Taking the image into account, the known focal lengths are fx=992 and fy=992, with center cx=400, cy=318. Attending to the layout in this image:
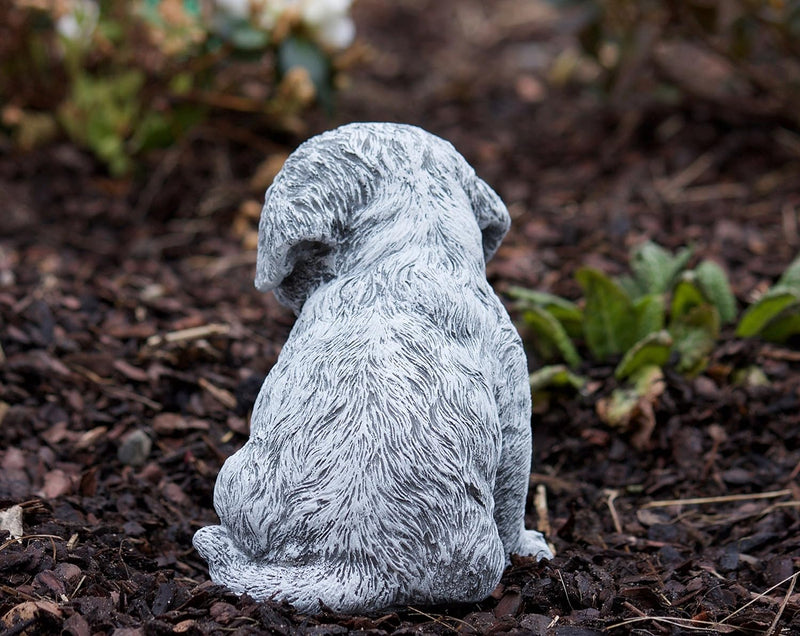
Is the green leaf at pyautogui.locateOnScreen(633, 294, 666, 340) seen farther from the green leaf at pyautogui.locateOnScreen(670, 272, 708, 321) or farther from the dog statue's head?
the dog statue's head

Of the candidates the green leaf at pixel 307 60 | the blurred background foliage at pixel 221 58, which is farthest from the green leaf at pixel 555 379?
the green leaf at pixel 307 60

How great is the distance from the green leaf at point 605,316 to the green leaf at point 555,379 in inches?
9.6

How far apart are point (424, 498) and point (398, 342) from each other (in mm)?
431

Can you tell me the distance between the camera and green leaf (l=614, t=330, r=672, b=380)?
14.1 ft

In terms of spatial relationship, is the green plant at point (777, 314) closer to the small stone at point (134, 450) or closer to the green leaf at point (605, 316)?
the green leaf at point (605, 316)

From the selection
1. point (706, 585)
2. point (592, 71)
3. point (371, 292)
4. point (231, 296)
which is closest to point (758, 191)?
point (592, 71)

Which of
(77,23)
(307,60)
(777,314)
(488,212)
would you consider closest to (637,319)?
(777,314)

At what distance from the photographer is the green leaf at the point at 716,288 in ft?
15.8

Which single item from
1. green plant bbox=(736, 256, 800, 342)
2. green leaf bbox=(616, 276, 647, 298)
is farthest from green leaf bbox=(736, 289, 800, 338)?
green leaf bbox=(616, 276, 647, 298)

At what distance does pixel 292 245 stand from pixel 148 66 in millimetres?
3892

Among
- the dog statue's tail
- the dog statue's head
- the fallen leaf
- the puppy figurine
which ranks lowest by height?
the dog statue's tail

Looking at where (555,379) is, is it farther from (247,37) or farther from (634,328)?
(247,37)

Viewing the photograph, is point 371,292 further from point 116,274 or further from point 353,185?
point 116,274

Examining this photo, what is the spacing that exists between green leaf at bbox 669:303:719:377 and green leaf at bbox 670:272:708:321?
0.22 ft
